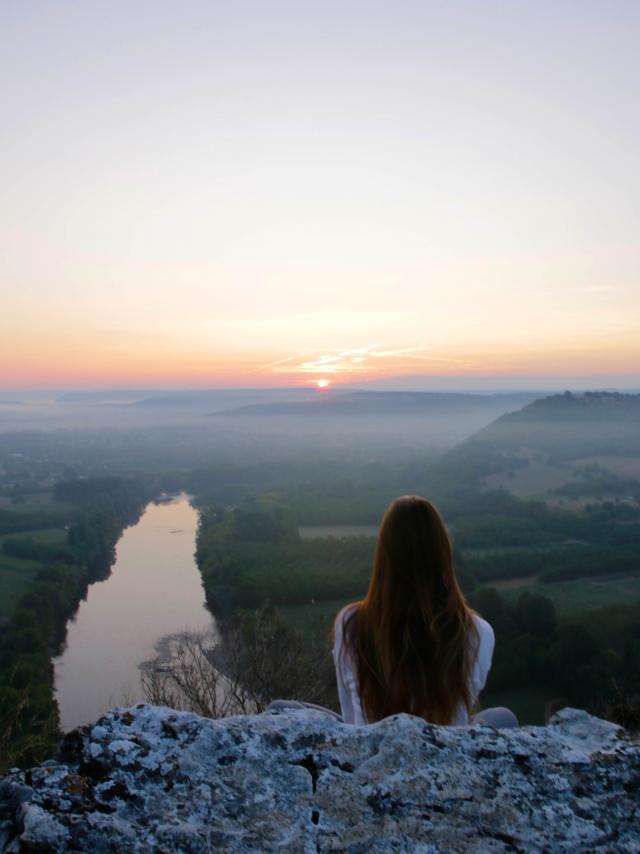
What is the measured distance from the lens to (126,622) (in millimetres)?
21438

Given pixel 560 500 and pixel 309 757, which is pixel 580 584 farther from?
pixel 309 757

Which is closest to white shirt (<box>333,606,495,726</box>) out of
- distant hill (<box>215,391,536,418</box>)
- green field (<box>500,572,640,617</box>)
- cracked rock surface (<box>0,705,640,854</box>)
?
cracked rock surface (<box>0,705,640,854</box>)

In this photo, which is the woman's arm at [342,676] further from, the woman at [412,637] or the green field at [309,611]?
the green field at [309,611]

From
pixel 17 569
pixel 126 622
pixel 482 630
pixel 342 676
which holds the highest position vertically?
pixel 482 630

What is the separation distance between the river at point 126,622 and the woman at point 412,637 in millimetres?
8933

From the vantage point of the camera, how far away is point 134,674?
16.7m

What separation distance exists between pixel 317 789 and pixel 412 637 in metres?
1.02

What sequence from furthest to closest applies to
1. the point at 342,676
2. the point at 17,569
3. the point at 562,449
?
the point at 562,449, the point at 17,569, the point at 342,676

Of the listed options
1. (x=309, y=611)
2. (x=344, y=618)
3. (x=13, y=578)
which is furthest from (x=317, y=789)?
(x=13, y=578)

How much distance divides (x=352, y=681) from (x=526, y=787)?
1115mm

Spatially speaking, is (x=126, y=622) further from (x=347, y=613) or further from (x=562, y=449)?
(x=562, y=449)

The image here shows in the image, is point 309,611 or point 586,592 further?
point 586,592

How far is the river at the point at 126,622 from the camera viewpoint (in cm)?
1580

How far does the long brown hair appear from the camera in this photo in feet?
7.82
